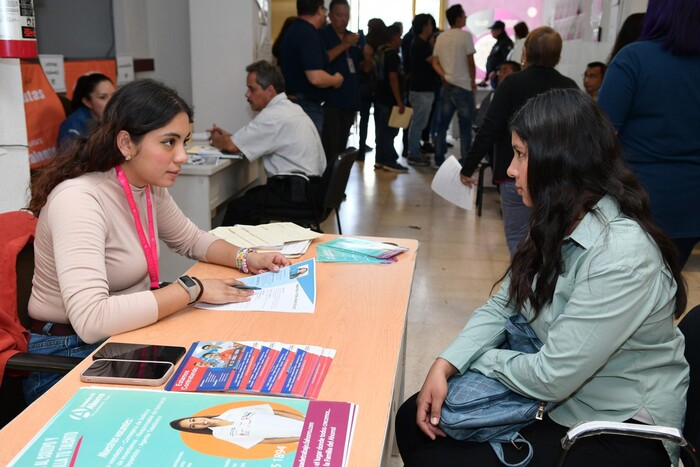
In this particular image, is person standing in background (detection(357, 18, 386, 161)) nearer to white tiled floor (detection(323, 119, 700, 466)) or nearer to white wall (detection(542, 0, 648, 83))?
white tiled floor (detection(323, 119, 700, 466))

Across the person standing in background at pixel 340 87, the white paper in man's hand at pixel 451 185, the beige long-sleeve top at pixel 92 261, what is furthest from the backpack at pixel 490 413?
the person standing in background at pixel 340 87

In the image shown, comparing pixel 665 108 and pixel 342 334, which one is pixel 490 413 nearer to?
pixel 342 334

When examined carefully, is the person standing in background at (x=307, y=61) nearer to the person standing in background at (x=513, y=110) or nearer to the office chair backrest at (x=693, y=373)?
the person standing in background at (x=513, y=110)

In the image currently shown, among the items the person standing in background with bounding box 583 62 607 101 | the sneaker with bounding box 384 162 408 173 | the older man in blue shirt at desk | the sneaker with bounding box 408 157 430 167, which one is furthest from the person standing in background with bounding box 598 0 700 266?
the sneaker with bounding box 408 157 430 167

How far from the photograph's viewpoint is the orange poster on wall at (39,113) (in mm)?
3414

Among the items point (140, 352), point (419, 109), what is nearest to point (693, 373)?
point (140, 352)

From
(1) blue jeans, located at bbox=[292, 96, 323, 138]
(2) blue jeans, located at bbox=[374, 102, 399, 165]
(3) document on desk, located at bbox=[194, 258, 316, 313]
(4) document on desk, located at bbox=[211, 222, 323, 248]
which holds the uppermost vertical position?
(1) blue jeans, located at bbox=[292, 96, 323, 138]

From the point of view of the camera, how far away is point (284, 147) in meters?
3.80

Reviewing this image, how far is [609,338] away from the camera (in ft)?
4.17

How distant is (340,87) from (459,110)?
252 centimetres

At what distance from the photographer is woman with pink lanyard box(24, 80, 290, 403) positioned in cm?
147

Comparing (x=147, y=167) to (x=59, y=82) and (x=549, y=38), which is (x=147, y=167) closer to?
(x=549, y=38)

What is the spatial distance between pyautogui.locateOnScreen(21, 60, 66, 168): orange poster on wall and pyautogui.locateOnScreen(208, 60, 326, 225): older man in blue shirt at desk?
862 mm

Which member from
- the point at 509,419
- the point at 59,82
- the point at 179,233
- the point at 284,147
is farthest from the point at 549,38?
the point at 59,82
